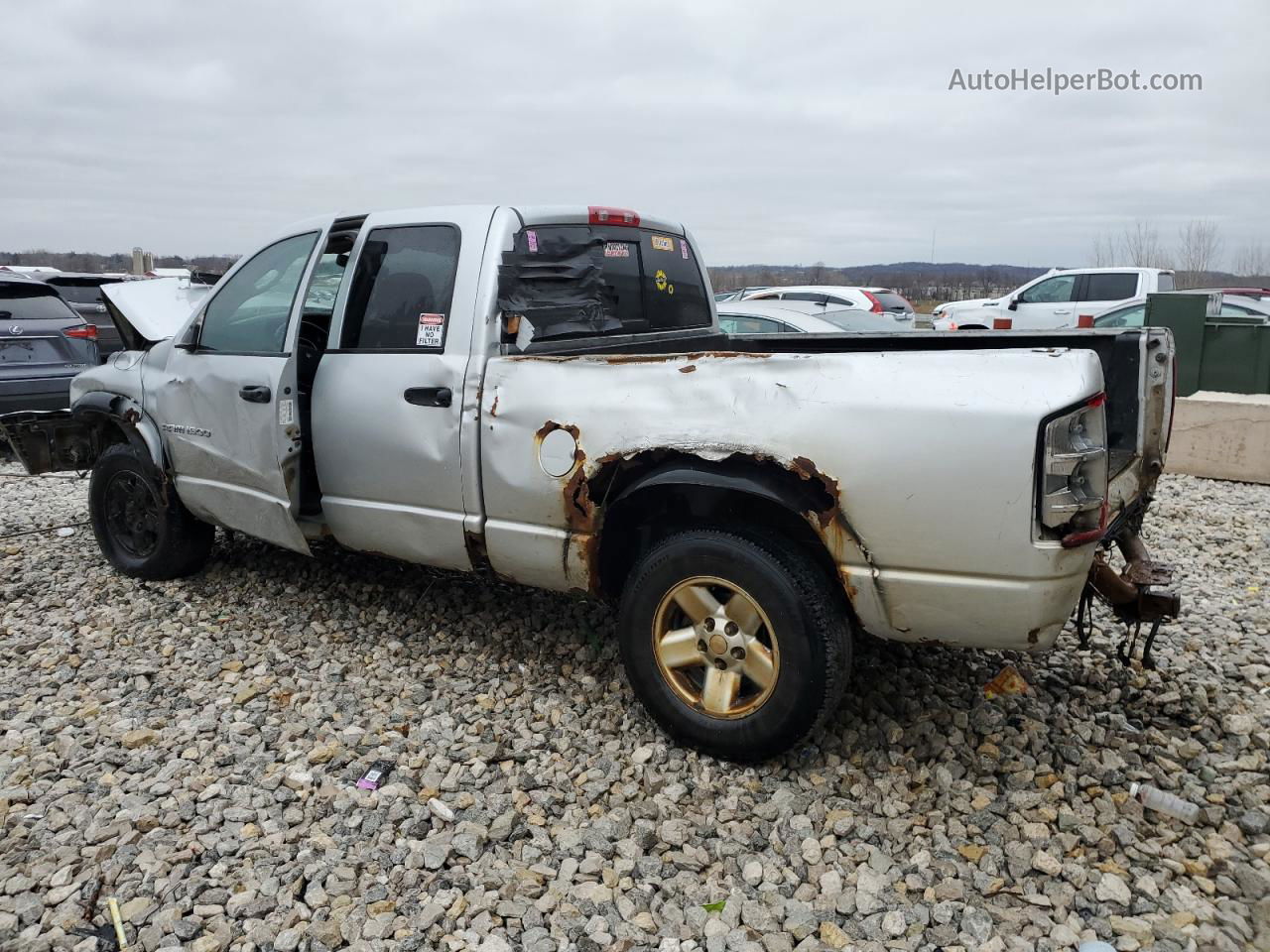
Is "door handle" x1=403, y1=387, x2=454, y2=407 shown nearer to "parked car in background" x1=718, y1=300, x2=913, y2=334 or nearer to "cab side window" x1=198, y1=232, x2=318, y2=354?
"cab side window" x1=198, y1=232, x2=318, y2=354

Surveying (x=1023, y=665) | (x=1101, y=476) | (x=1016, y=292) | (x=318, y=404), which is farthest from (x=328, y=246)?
(x=1016, y=292)

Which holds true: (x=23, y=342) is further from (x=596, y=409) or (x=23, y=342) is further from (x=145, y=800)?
(x=596, y=409)

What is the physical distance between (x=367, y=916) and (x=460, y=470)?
1.67 metres

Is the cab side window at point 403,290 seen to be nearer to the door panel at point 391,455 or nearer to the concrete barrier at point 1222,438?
the door panel at point 391,455

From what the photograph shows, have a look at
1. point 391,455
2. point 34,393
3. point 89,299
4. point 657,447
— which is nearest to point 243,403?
point 391,455

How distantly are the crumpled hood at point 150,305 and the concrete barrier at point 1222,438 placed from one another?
771 cm

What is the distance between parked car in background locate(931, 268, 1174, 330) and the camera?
16.2 meters

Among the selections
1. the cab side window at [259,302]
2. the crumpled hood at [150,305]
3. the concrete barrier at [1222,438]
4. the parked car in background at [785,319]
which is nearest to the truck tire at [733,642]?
the cab side window at [259,302]

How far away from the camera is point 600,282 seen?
166 inches

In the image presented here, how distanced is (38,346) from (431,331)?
6.93m

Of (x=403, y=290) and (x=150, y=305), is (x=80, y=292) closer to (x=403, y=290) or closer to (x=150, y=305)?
(x=150, y=305)

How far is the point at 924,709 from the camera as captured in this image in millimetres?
3662

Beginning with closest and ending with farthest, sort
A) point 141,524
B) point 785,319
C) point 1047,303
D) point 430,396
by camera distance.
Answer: point 430,396
point 141,524
point 785,319
point 1047,303

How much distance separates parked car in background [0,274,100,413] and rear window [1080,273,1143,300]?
50.7ft
